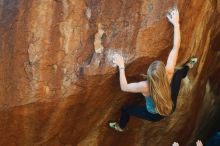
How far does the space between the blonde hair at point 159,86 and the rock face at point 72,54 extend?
0.40m

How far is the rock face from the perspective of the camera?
5602 millimetres

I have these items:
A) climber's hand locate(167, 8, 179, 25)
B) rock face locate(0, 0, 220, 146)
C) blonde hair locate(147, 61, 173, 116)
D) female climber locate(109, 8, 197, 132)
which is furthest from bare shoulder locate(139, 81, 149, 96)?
climber's hand locate(167, 8, 179, 25)

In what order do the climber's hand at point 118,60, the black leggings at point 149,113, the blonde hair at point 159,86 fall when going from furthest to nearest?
the black leggings at point 149,113 < the climber's hand at point 118,60 < the blonde hair at point 159,86

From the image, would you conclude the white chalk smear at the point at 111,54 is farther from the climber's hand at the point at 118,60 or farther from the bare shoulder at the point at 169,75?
the bare shoulder at the point at 169,75

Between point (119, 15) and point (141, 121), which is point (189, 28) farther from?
point (141, 121)

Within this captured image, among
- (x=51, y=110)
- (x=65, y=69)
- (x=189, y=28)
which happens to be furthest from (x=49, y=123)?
(x=189, y=28)

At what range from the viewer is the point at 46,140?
6.34 m

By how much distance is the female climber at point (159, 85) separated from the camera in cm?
561

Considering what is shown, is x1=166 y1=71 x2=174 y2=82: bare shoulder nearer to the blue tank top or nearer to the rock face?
the rock face

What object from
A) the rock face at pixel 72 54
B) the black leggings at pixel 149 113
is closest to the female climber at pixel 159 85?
the black leggings at pixel 149 113

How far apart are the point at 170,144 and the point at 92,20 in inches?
118

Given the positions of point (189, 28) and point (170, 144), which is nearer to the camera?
point (189, 28)

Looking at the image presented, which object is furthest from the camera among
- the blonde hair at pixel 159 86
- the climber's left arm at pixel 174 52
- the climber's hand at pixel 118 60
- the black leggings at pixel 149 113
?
the black leggings at pixel 149 113

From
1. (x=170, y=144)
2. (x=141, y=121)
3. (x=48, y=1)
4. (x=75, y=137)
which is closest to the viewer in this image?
(x=48, y=1)
